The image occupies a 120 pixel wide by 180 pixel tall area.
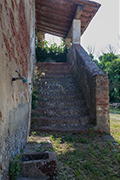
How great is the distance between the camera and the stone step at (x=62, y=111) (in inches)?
160

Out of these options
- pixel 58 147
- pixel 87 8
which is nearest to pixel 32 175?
pixel 58 147

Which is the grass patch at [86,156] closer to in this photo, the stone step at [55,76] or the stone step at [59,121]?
the stone step at [59,121]

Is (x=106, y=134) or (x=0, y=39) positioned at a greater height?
(x=0, y=39)

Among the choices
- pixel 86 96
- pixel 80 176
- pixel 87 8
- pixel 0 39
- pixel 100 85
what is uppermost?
pixel 87 8

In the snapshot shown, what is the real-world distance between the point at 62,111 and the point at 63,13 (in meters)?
5.03

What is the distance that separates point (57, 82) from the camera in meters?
5.50

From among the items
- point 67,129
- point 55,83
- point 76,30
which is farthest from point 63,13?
point 67,129

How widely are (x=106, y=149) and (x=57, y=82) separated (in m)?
3.17

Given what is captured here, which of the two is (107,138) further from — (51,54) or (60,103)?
(51,54)

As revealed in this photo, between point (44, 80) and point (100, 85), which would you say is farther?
point (44, 80)

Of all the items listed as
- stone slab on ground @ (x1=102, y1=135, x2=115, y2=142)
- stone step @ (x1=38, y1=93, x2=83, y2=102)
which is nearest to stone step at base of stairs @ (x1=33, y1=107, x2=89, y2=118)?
stone step @ (x1=38, y1=93, x2=83, y2=102)

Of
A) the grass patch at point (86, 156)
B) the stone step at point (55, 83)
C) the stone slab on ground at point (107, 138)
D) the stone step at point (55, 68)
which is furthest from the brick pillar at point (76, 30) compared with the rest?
the grass patch at point (86, 156)

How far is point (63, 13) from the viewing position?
6906mm

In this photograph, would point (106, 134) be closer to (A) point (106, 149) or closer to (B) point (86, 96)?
(A) point (106, 149)
